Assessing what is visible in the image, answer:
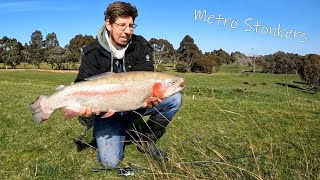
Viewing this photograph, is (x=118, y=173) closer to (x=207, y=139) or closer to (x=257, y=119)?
(x=207, y=139)

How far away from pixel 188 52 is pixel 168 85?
136 metres

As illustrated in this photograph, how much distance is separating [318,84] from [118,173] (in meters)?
92.5

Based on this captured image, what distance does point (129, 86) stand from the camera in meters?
5.23

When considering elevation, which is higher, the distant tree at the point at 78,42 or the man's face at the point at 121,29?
the distant tree at the point at 78,42

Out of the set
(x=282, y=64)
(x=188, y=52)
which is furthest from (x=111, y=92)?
(x=282, y=64)

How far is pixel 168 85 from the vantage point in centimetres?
518

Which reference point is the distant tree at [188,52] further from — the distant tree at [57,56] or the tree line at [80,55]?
the distant tree at [57,56]

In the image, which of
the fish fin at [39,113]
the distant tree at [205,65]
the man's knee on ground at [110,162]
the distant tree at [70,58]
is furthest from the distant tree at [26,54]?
the fish fin at [39,113]

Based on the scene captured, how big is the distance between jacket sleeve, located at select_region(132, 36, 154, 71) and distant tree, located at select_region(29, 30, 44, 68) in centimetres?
13444

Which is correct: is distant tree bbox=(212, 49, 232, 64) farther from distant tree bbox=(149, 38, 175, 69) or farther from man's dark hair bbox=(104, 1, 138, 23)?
man's dark hair bbox=(104, 1, 138, 23)

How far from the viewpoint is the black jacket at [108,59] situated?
635cm

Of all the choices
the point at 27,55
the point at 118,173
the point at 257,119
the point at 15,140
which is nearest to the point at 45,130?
the point at 15,140

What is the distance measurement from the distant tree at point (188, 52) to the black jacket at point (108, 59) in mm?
126308

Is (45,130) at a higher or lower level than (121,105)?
lower
